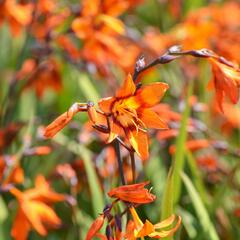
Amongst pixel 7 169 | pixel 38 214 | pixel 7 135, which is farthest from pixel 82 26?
pixel 38 214

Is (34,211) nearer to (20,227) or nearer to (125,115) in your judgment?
(20,227)

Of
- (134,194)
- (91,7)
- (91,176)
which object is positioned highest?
(134,194)

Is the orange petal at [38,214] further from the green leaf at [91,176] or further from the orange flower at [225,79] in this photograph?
the orange flower at [225,79]

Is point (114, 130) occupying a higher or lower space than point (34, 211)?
higher

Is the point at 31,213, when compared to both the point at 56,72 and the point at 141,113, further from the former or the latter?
the point at 56,72

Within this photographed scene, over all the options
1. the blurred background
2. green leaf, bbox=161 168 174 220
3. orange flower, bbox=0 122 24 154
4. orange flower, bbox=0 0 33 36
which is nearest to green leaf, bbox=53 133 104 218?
the blurred background

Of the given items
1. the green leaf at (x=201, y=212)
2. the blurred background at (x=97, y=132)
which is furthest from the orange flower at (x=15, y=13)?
the green leaf at (x=201, y=212)
